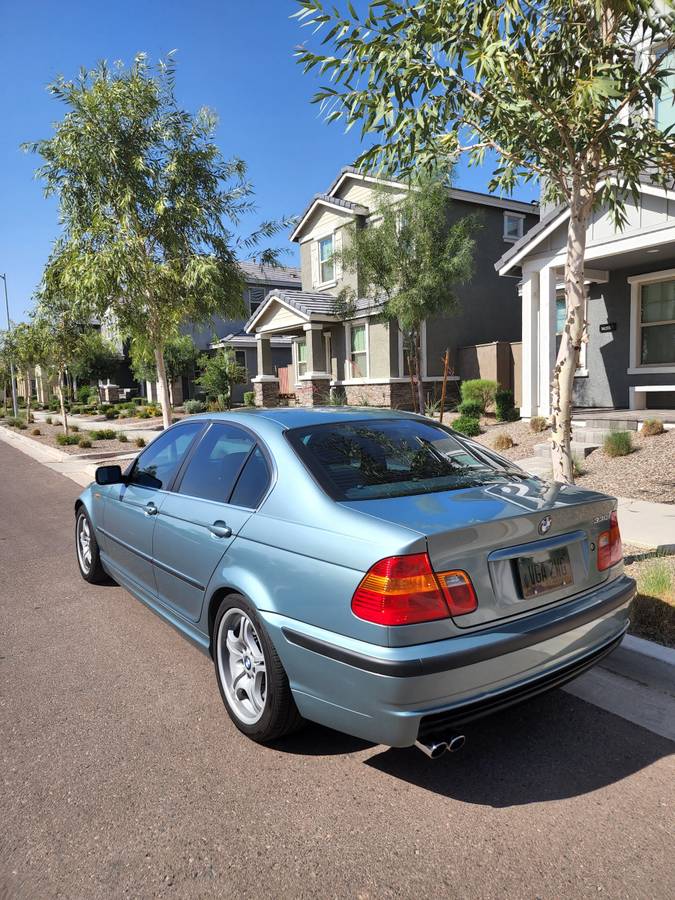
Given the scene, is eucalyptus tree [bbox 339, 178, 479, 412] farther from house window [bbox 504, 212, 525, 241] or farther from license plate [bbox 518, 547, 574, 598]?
license plate [bbox 518, 547, 574, 598]

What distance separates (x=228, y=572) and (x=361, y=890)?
1433 mm

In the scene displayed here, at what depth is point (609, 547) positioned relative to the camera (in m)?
3.15

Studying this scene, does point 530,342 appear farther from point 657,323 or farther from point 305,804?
point 305,804

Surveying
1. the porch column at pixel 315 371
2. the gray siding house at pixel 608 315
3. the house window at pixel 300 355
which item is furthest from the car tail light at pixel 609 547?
the house window at pixel 300 355

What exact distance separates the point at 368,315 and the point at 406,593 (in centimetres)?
1834

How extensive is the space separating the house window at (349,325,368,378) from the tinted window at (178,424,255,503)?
17292mm

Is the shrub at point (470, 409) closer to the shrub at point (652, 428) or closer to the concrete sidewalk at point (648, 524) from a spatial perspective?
the shrub at point (652, 428)

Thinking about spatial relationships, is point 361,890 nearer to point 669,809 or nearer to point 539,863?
point 539,863

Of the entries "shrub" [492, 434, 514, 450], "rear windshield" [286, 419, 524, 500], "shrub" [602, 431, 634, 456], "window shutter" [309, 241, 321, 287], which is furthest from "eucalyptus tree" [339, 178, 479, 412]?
"rear windshield" [286, 419, 524, 500]

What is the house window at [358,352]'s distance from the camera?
21.0m

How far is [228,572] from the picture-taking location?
122 inches

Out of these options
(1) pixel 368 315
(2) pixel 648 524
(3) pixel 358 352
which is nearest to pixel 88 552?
(2) pixel 648 524

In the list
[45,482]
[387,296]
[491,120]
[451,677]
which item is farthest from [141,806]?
[387,296]

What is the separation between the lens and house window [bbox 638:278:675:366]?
12.9 m
